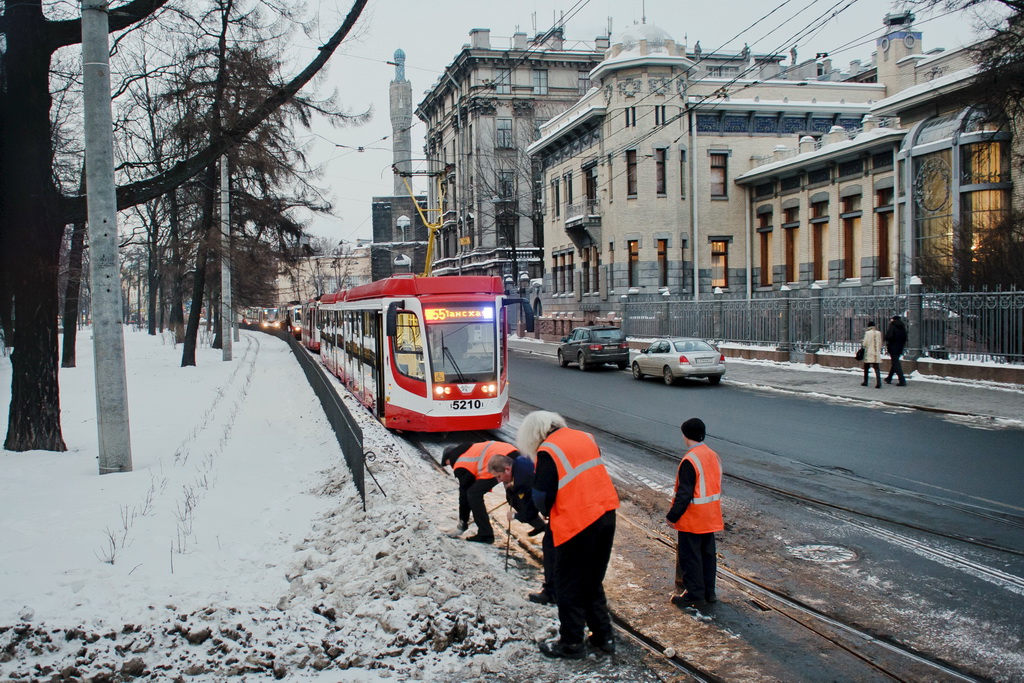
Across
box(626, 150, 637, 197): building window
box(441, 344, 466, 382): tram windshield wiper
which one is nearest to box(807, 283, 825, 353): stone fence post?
box(441, 344, 466, 382): tram windshield wiper

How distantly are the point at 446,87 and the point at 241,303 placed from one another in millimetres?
36012

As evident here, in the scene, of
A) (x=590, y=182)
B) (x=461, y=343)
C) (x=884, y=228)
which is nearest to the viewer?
(x=461, y=343)

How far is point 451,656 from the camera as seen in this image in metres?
5.41

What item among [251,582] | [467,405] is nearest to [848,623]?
[251,582]

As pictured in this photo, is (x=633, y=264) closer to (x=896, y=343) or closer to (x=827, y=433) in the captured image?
(x=896, y=343)

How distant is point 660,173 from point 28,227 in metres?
33.8

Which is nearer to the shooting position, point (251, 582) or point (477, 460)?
point (251, 582)

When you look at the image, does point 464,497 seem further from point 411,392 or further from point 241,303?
point 241,303

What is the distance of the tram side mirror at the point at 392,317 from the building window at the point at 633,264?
2880 centimetres

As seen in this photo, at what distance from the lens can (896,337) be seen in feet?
67.4

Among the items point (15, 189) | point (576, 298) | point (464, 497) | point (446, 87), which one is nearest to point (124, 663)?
point (464, 497)

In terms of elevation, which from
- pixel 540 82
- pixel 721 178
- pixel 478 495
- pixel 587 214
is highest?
pixel 540 82

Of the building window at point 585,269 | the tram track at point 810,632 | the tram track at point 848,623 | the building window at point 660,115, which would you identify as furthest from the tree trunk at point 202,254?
the building window at point 585,269

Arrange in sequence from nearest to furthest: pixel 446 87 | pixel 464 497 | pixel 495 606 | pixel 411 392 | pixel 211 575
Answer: pixel 495 606
pixel 211 575
pixel 464 497
pixel 411 392
pixel 446 87
